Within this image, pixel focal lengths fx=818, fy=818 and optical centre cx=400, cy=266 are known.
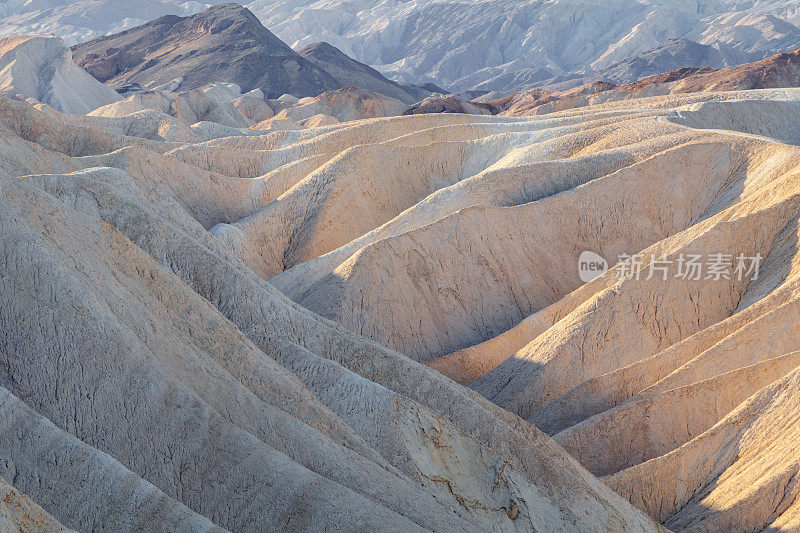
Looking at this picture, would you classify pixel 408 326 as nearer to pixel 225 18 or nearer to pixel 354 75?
pixel 354 75

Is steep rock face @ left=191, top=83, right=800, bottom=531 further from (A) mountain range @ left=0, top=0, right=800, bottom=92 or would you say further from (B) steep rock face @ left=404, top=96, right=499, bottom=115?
(A) mountain range @ left=0, top=0, right=800, bottom=92

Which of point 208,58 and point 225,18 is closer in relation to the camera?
point 208,58

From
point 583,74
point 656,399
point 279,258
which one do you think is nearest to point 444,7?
point 583,74

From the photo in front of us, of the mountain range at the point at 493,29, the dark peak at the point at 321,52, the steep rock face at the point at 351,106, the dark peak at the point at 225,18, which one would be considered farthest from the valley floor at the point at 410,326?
the mountain range at the point at 493,29

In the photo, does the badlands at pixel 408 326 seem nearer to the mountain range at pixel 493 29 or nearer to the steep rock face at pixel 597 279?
the steep rock face at pixel 597 279
